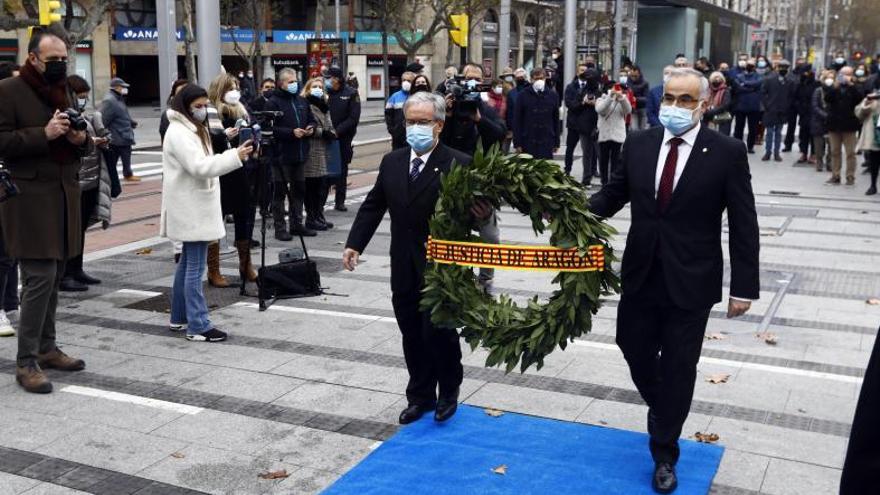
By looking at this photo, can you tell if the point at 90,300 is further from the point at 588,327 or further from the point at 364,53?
the point at 364,53

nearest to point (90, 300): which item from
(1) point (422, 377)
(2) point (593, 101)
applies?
(1) point (422, 377)

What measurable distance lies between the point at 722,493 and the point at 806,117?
18.0 meters

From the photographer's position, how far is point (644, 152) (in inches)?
195

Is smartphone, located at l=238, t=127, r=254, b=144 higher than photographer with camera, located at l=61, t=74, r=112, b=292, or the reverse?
smartphone, located at l=238, t=127, r=254, b=144

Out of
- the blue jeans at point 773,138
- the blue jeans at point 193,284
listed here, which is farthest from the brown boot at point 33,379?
the blue jeans at point 773,138

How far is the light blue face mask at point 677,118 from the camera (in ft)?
15.8

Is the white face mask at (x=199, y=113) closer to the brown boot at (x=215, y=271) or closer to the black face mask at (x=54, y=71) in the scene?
the black face mask at (x=54, y=71)

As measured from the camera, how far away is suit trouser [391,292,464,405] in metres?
5.73

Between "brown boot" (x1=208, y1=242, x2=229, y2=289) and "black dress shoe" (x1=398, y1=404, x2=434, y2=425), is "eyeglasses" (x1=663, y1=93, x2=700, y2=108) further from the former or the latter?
"brown boot" (x1=208, y1=242, x2=229, y2=289)

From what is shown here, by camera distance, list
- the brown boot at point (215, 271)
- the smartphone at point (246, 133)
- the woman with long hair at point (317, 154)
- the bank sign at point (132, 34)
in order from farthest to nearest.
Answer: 1. the bank sign at point (132, 34)
2. the woman with long hair at point (317, 154)
3. the brown boot at point (215, 271)
4. the smartphone at point (246, 133)

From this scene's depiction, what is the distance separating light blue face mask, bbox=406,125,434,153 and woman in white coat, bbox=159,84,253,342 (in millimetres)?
2129

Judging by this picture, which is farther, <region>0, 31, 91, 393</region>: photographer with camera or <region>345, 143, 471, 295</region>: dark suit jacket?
<region>0, 31, 91, 393</region>: photographer with camera

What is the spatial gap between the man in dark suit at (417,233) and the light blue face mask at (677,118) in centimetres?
112

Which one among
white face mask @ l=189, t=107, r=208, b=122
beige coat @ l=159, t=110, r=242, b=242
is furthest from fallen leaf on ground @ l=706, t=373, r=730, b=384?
white face mask @ l=189, t=107, r=208, b=122
